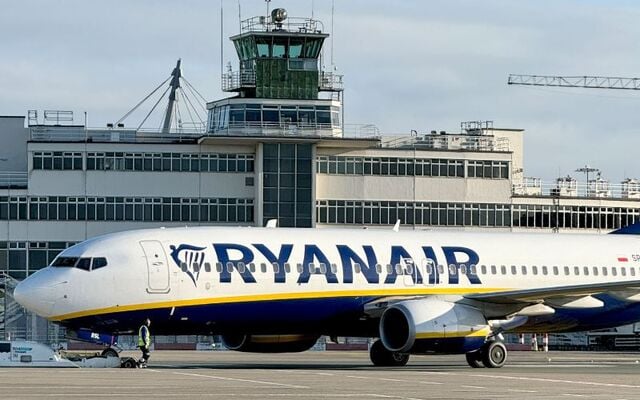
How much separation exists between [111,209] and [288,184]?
10947 mm

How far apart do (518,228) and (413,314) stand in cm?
5057

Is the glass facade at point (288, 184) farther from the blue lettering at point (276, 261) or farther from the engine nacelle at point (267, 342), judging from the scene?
the blue lettering at point (276, 261)

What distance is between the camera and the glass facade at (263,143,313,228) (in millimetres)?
87438

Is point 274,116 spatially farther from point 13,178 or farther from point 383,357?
point 383,357

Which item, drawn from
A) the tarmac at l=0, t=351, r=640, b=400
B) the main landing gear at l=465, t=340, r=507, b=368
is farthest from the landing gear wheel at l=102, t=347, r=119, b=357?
the main landing gear at l=465, t=340, r=507, b=368

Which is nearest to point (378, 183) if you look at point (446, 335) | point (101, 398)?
point (446, 335)

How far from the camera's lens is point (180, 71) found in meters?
101

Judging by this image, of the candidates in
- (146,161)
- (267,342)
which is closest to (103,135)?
(146,161)

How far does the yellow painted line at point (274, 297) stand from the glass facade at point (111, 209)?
1667 inches

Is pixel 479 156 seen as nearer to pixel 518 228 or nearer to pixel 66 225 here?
pixel 518 228

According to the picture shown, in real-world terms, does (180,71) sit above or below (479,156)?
above

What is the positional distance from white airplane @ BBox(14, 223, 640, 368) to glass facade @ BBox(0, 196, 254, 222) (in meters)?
40.6

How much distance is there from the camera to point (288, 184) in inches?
3457

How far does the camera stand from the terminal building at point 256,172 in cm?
8550
